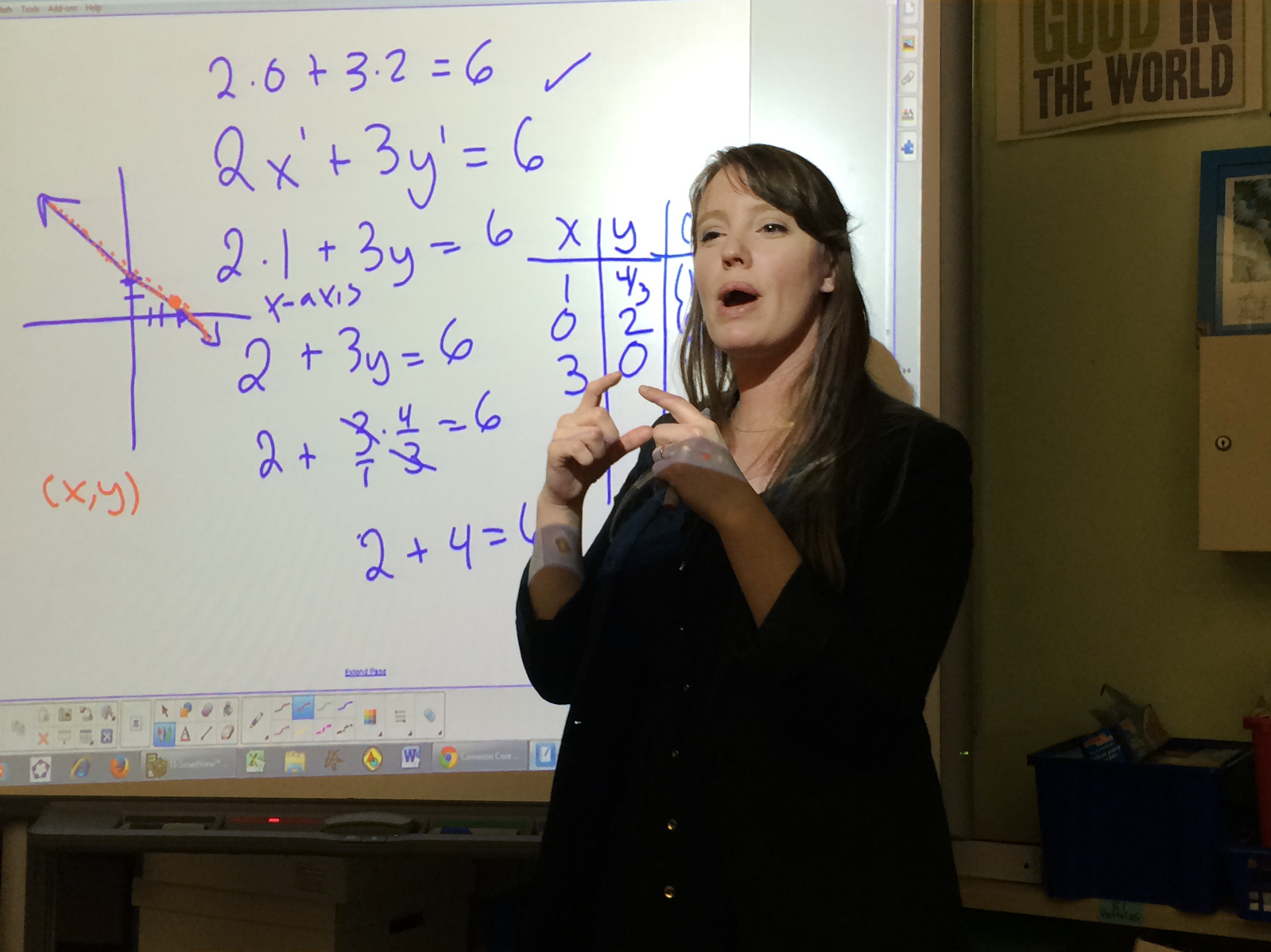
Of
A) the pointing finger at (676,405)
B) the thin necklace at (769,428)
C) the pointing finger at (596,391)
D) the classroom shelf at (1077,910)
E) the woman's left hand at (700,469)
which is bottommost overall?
the classroom shelf at (1077,910)

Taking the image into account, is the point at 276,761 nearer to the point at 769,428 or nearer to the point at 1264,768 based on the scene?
the point at 769,428

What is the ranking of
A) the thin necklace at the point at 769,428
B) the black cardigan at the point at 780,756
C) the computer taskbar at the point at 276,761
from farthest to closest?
1. the computer taskbar at the point at 276,761
2. the thin necklace at the point at 769,428
3. the black cardigan at the point at 780,756

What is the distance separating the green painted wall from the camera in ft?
3.77

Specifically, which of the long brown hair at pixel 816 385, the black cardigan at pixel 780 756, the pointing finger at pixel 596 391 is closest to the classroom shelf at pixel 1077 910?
the black cardigan at pixel 780 756

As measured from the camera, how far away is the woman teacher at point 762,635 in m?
0.61

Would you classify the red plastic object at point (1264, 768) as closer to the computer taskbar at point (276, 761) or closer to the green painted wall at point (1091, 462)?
the green painted wall at point (1091, 462)

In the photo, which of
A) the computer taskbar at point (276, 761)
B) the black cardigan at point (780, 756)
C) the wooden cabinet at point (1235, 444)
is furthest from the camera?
the wooden cabinet at point (1235, 444)

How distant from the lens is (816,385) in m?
0.71

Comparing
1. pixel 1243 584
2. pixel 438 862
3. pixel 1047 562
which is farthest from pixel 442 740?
pixel 1243 584

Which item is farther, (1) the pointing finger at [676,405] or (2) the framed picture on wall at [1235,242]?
(2) the framed picture on wall at [1235,242]

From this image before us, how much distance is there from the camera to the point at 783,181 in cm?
73

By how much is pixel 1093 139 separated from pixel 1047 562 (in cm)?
51

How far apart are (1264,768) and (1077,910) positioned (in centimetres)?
23

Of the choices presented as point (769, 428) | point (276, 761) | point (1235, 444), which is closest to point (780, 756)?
point (769, 428)
